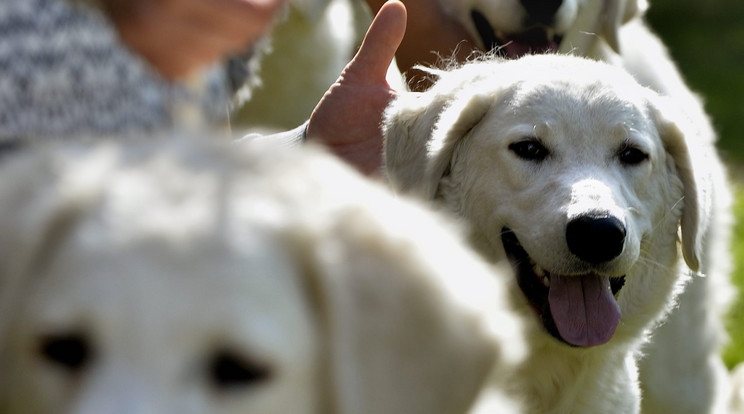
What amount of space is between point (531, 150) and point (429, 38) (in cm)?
155

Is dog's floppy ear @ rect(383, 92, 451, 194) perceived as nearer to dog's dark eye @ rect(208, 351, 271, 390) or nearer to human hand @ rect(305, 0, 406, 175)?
human hand @ rect(305, 0, 406, 175)

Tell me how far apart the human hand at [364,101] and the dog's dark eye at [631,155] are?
0.89m

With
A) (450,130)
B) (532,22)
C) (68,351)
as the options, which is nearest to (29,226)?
(68,351)

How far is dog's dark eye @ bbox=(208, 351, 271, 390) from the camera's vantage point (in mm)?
1852

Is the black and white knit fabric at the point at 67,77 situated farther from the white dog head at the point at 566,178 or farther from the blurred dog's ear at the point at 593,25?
the blurred dog's ear at the point at 593,25

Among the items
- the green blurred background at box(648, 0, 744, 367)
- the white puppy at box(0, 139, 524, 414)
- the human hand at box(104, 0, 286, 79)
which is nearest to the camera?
the white puppy at box(0, 139, 524, 414)

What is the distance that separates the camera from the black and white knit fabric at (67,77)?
79.7 inches

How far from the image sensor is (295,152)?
221 cm

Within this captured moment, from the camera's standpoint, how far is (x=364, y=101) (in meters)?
4.16

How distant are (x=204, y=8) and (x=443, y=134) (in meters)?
1.92

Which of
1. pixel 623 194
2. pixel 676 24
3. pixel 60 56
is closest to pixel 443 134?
pixel 623 194

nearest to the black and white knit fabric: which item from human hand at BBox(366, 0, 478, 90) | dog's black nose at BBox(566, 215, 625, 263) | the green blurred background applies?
dog's black nose at BBox(566, 215, 625, 263)

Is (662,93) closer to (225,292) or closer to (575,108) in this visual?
(575,108)

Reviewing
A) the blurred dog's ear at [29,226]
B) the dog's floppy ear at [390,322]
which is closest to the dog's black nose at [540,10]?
the dog's floppy ear at [390,322]
